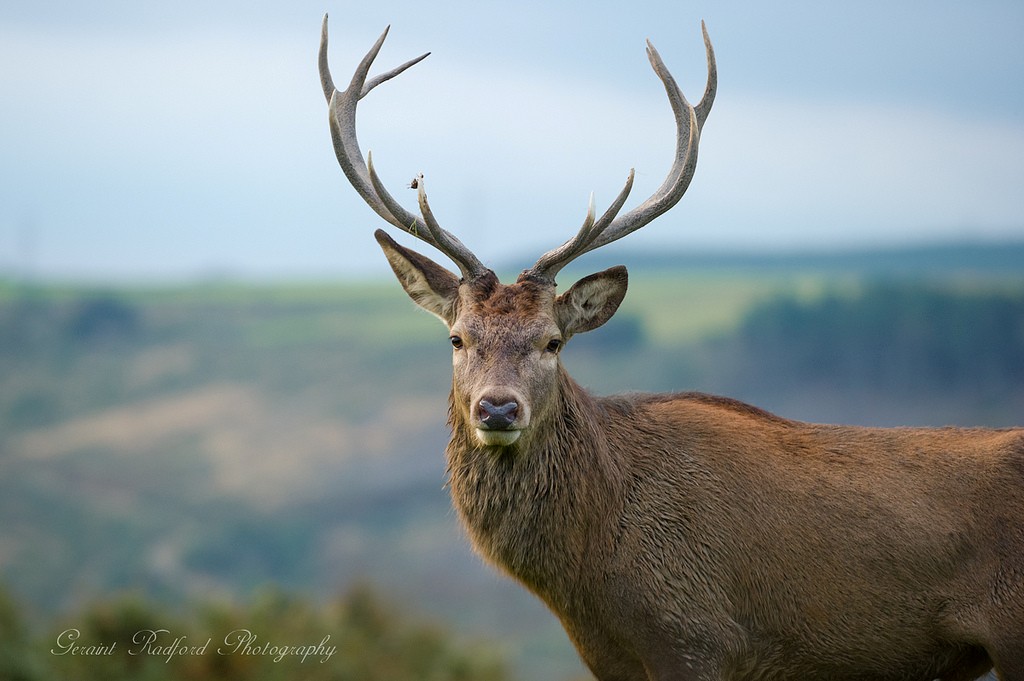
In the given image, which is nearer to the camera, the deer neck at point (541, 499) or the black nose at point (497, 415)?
the black nose at point (497, 415)

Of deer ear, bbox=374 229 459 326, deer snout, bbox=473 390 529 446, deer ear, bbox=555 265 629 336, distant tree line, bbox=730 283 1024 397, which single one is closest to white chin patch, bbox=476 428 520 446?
deer snout, bbox=473 390 529 446

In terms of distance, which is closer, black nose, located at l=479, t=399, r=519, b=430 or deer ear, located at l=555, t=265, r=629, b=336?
black nose, located at l=479, t=399, r=519, b=430

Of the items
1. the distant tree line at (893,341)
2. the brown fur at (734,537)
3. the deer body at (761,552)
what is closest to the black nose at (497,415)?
the brown fur at (734,537)

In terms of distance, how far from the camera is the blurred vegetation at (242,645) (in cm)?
1420

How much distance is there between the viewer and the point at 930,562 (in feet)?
26.5

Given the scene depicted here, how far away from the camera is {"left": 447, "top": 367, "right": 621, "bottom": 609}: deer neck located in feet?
26.8

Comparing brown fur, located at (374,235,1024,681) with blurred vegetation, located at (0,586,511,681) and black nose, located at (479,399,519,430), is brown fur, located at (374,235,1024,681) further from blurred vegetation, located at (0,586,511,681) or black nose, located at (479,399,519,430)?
blurred vegetation, located at (0,586,511,681)

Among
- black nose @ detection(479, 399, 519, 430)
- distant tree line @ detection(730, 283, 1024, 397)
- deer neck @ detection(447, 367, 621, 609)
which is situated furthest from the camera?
distant tree line @ detection(730, 283, 1024, 397)

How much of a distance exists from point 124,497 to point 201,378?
16.5 meters

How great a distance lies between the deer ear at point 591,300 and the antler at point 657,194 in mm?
198

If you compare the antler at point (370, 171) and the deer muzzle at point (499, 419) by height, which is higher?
the antler at point (370, 171)

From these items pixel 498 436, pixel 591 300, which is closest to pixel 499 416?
pixel 498 436

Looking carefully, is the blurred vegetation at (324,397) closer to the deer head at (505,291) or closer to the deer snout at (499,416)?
the deer head at (505,291)

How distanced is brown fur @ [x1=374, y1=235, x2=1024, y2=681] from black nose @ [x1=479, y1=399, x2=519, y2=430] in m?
0.13
